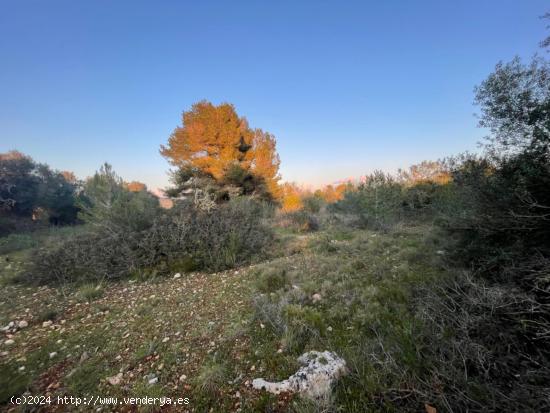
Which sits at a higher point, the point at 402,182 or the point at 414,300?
the point at 402,182

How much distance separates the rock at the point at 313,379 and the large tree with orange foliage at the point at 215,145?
10.8 metres

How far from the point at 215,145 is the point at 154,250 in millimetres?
8928

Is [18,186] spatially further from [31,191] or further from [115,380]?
[115,380]

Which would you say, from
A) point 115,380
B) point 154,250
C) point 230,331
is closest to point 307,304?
point 230,331

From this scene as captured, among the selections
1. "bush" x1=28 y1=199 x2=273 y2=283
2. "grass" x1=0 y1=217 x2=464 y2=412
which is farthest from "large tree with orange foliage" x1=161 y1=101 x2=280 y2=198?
"grass" x1=0 y1=217 x2=464 y2=412

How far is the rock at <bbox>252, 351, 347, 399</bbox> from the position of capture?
1.61 metres

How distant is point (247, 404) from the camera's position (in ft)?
5.21

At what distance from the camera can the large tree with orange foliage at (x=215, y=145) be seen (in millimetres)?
12156

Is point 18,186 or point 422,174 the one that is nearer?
point 422,174

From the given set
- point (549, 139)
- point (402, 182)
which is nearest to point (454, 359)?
point (549, 139)

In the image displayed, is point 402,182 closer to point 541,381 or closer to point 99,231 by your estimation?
point 541,381

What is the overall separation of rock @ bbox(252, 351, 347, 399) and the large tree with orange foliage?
10.8 m

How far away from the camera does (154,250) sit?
15.6ft

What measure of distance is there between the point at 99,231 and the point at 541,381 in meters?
7.35
